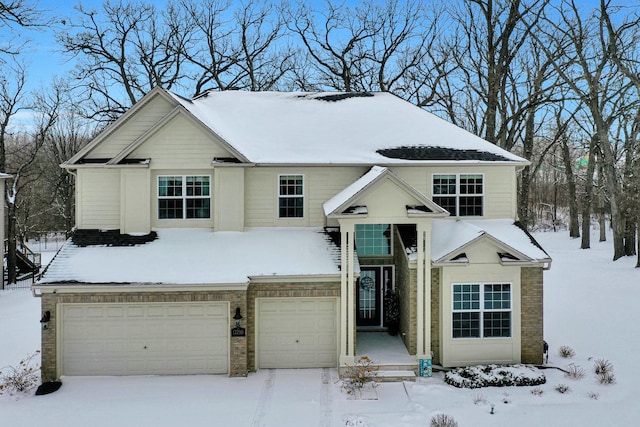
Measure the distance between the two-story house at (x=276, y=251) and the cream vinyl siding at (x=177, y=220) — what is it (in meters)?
0.04

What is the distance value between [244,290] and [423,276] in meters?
4.82

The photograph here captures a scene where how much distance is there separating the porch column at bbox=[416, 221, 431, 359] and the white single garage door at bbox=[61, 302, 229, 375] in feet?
17.1

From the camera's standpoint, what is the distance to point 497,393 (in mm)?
10352

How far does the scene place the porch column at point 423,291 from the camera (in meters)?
11.5

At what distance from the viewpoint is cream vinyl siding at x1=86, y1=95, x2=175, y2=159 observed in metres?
13.1

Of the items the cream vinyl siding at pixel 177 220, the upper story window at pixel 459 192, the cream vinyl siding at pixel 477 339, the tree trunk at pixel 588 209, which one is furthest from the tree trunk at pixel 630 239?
the cream vinyl siding at pixel 177 220

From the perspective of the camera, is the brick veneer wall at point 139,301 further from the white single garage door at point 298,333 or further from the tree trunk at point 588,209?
the tree trunk at point 588,209

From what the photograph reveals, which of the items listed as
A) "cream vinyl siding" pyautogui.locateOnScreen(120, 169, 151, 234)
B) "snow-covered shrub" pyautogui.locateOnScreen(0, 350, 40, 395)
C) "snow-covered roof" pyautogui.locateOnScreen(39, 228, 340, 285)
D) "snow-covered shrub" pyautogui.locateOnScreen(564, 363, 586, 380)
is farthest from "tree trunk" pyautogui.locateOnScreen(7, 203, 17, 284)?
"snow-covered shrub" pyautogui.locateOnScreen(564, 363, 586, 380)

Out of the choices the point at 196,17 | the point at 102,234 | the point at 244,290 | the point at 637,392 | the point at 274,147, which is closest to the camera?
the point at 637,392

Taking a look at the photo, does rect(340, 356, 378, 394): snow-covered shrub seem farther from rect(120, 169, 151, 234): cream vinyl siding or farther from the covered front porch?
rect(120, 169, 151, 234): cream vinyl siding

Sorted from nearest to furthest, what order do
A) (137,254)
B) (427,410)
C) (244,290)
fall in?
1. (427,410)
2. (244,290)
3. (137,254)

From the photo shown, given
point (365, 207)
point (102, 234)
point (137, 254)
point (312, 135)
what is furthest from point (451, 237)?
point (102, 234)

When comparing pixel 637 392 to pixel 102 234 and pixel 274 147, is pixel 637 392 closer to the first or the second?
pixel 274 147

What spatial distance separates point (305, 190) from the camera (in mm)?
13336
